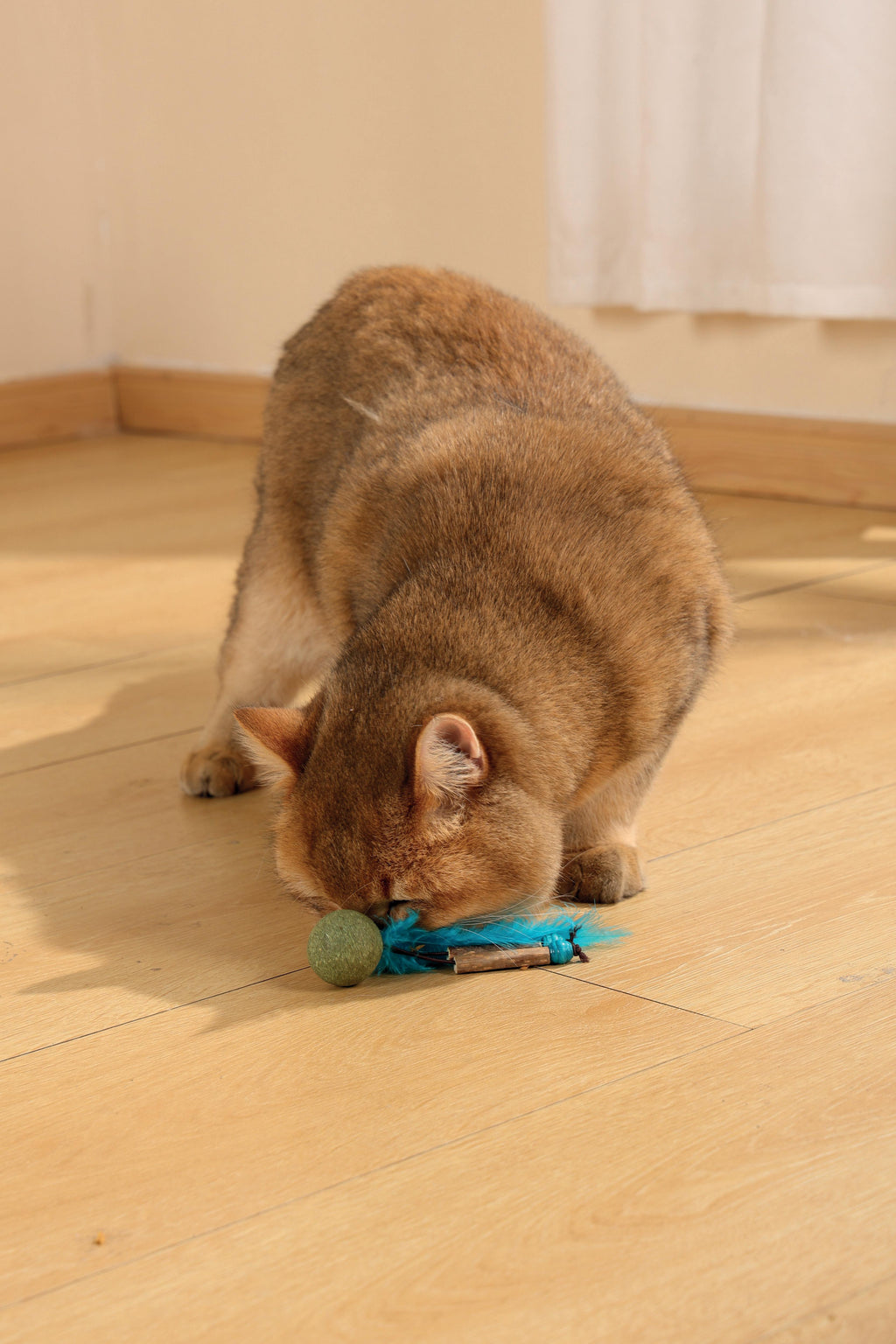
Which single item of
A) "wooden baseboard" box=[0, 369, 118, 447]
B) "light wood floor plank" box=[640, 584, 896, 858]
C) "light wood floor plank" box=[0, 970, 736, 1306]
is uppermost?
"light wood floor plank" box=[0, 970, 736, 1306]

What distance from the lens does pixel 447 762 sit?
1.47 metres

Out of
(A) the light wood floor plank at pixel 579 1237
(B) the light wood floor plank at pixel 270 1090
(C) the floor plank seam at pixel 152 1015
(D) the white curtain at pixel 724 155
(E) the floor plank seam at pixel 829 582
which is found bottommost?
(E) the floor plank seam at pixel 829 582

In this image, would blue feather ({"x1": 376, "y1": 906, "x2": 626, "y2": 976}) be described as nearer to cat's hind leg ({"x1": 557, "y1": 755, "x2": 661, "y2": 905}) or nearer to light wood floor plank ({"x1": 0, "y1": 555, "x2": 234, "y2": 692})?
cat's hind leg ({"x1": 557, "y1": 755, "x2": 661, "y2": 905})

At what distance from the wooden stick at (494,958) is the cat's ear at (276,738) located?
246 millimetres

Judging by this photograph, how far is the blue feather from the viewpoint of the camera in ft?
5.11

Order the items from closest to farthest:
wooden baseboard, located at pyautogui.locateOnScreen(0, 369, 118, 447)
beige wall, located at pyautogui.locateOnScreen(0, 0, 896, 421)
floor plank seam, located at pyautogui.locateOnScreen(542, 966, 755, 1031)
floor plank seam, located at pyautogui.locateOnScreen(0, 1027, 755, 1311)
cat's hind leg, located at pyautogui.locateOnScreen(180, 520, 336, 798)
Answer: floor plank seam, located at pyautogui.locateOnScreen(0, 1027, 755, 1311) → floor plank seam, located at pyautogui.locateOnScreen(542, 966, 755, 1031) → cat's hind leg, located at pyautogui.locateOnScreen(180, 520, 336, 798) → beige wall, located at pyautogui.locateOnScreen(0, 0, 896, 421) → wooden baseboard, located at pyautogui.locateOnScreen(0, 369, 118, 447)

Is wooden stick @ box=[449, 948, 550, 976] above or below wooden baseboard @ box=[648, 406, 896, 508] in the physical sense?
above

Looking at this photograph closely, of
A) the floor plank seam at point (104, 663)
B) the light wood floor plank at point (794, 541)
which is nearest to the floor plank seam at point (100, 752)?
the floor plank seam at point (104, 663)

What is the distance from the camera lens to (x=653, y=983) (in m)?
1.55

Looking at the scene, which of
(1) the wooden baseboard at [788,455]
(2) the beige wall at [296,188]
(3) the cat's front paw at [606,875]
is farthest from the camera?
(2) the beige wall at [296,188]

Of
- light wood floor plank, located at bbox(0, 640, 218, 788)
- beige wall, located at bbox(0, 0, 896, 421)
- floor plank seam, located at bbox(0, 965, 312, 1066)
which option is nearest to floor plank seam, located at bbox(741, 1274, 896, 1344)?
floor plank seam, located at bbox(0, 965, 312, 1066)

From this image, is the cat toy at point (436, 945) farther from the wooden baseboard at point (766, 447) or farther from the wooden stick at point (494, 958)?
the wooden baseboard at point (766, 447)

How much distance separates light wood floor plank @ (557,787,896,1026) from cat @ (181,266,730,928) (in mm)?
91

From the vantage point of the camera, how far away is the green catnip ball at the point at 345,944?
4.99 ft
